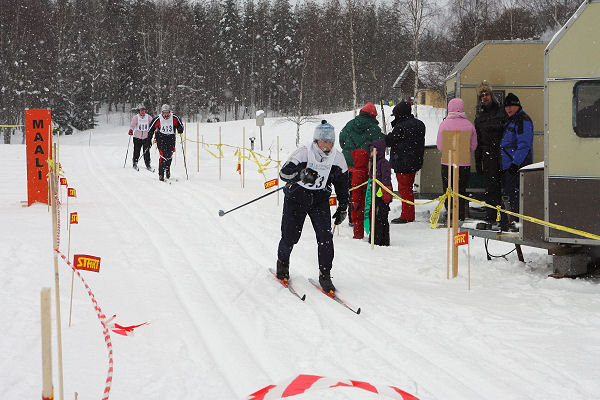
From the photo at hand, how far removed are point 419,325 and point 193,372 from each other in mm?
2038

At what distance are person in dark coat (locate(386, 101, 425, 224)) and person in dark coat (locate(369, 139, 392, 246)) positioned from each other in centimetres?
75

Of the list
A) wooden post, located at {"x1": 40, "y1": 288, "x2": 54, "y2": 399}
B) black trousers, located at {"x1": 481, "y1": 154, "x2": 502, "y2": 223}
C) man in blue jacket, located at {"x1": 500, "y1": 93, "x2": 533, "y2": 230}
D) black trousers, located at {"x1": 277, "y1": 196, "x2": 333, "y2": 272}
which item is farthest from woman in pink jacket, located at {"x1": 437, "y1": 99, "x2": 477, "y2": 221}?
wooden post, located at {"x1": 40, "y1": 288, "x2": 54, "y2": 399}

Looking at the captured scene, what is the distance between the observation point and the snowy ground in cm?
387

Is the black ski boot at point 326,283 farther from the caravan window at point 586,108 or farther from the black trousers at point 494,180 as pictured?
the black trousers at point 494,180

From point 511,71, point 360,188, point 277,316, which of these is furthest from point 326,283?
point 511,71

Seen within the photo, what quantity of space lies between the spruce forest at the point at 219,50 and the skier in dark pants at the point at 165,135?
1577 cm

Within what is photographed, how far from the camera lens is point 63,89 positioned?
44.9m

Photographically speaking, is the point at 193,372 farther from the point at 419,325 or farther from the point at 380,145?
the point at 380,145

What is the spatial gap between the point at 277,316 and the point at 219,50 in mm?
53396

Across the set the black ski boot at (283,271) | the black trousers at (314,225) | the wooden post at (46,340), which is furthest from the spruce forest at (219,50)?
the wooden post at (46,340)

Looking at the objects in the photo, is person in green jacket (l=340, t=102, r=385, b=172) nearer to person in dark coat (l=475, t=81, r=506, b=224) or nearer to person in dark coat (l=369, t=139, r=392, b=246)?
person in dark coat (l=369, t=139, r=392, b=246)

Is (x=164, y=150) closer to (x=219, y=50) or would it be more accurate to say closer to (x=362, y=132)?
(x=362, y=132)

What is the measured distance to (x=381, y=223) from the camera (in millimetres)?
8445

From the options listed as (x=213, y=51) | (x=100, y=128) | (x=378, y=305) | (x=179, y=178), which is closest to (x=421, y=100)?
(x=213, y=51)
